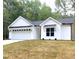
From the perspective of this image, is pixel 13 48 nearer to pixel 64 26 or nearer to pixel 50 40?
pixel 50 40

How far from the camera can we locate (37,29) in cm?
147

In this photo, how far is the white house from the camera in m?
1.33

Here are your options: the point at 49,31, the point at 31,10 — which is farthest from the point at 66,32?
the point at 31,10

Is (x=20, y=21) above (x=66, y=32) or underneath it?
above

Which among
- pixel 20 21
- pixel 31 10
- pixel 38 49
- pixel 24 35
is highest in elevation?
pixel 31 10

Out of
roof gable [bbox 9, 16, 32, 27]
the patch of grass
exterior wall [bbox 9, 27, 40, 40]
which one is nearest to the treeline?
roof gable [bbox 9, 16, 32, 27]

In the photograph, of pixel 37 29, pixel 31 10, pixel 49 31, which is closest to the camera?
pixel 31 10

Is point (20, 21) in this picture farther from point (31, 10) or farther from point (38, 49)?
point (38, 49)

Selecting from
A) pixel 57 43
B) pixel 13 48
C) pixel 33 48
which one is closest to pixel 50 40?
pixel 57 43

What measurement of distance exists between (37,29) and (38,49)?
259 millimetres

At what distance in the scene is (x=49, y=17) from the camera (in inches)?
52.2

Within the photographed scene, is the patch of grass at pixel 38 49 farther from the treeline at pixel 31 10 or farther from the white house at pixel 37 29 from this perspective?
the treeline at pixel 31 10

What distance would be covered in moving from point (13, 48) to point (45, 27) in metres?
0.49

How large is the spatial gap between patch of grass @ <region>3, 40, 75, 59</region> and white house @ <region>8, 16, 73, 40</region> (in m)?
0.06
